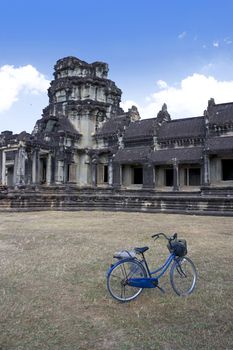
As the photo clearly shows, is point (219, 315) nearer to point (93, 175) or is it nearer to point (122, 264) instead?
point (122, 264)

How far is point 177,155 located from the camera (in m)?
30.6

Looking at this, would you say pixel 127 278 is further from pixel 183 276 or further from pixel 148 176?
pixel 148 176

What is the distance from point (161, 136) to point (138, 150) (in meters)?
2.77

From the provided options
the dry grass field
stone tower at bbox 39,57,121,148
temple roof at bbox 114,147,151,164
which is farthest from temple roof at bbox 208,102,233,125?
the dry grass field

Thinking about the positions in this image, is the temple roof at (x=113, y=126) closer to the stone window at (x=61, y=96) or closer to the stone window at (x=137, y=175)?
the stone window at (x=137, y=175)

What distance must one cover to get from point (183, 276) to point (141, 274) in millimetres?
1067

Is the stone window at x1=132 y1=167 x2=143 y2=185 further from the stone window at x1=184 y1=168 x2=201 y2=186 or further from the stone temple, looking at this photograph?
the stone window at x1=184 y1=168 x2=201 y2=186

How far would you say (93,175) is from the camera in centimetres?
3762

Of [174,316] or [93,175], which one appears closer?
[174,316]

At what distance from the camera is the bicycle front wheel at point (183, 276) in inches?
212

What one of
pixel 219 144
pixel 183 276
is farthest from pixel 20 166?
pixel 183 276

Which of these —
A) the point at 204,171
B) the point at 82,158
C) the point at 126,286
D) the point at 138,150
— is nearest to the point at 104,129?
the point at 82,158

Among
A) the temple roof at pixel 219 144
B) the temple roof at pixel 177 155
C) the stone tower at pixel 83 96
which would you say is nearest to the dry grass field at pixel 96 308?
the temple roof at pixel 219 144

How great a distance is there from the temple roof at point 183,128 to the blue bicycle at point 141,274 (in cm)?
2633
